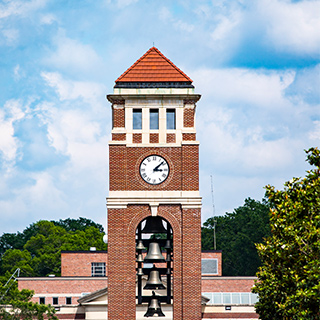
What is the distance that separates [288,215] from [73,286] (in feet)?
130

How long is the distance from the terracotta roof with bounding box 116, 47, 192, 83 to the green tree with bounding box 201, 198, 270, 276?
6228 centimetres

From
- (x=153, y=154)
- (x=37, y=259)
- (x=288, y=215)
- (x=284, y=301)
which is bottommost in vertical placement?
(x=284, y=301)

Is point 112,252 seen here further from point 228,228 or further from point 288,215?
point 228,228

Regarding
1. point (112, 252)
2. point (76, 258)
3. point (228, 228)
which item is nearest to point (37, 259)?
point (228, 228)

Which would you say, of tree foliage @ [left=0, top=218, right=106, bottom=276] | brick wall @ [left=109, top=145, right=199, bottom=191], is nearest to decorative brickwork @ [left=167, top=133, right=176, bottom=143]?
brick wall @ [left=109, top=145, right=199, bottom=191]

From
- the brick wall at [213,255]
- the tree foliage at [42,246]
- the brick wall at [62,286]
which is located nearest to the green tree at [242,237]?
the tree foliage at [42,246]

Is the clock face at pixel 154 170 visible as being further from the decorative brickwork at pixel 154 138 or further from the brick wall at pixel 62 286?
the brick wall at pixel 62 286

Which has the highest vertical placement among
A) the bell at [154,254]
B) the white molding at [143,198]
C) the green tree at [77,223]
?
the green tree at [77,223]

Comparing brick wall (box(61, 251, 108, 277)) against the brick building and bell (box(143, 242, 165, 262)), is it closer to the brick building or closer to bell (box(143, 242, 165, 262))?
the brick building

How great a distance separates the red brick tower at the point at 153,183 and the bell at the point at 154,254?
674 mm

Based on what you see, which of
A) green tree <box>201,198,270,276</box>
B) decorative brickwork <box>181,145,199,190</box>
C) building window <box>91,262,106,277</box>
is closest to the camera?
decorative brickwork <box>181,145,199,190</box>

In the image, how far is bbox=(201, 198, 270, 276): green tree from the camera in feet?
340

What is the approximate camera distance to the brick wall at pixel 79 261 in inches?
2913

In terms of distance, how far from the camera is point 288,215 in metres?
31.3
